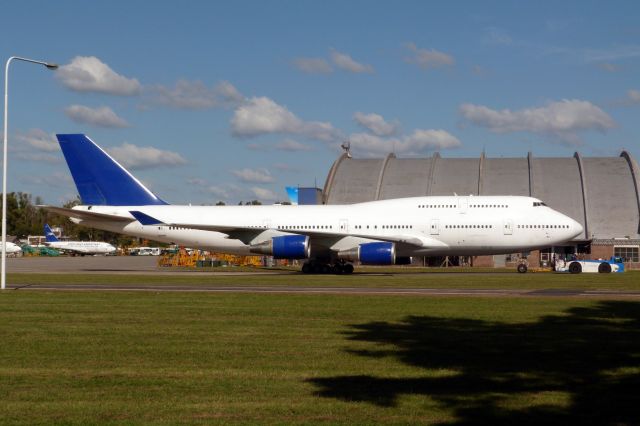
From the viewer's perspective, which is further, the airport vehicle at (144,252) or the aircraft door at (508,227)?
the airport vehicle at (144,252)

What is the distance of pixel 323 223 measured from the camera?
165 feet

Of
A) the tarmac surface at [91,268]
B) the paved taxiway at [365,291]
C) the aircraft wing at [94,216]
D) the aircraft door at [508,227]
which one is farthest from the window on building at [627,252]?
the paved taxiway at [365,291]

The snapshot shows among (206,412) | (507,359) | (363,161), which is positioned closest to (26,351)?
(206,412)

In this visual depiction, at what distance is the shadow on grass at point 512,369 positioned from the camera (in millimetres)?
9844

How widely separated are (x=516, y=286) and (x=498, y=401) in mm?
24331

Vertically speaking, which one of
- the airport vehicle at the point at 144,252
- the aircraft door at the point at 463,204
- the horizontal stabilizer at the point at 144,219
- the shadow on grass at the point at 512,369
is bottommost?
the shadow on grass at the point at 512,369

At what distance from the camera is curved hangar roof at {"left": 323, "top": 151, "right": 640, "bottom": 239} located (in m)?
72.2

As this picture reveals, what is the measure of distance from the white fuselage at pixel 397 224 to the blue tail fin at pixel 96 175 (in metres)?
0.78

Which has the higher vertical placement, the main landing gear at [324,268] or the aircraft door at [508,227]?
the aircraft door at [508,227]

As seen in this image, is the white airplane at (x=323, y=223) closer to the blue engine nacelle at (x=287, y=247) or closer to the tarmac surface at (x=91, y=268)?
the blue engine nacelle at (x=287, y=247)

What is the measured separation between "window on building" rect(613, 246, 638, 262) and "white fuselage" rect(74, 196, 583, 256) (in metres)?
24.4

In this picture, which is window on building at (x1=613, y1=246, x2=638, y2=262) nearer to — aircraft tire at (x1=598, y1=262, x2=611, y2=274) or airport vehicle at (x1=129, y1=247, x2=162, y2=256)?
aircraft tire at (x1=598, y1=262, x2=611, y2=274)

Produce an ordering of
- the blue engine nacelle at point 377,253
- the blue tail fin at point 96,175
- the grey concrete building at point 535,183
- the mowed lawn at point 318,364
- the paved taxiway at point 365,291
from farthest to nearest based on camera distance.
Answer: the grey concrete building at point 535,183 → the blue tail fin at point 96,175 → the blue engine nacelle at point 377,253 → the paved taxiway at point 365,291 → the mowed lawn at point 318,364

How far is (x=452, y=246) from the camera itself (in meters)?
48.1
